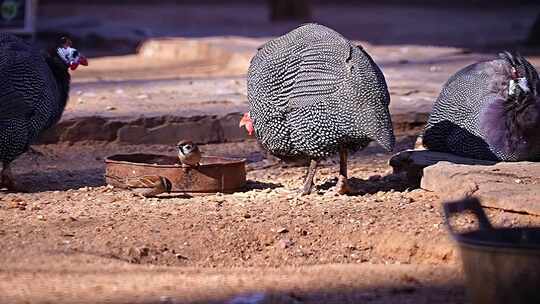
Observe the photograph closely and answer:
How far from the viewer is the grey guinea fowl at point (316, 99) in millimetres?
6227

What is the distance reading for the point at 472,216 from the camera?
594 centimetres

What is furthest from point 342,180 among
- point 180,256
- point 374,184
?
point 180,256

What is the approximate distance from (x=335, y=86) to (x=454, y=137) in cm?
101

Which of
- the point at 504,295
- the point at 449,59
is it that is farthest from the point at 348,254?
the point at 449,59

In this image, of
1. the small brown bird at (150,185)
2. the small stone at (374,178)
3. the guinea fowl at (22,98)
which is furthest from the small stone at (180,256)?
the small stone at (374,178)

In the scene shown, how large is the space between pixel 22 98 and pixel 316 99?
169 centimetres

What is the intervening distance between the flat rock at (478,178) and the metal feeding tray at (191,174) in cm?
95

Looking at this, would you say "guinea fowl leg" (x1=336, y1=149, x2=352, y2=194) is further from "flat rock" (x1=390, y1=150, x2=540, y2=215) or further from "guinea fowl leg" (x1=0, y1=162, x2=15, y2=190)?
"guinea fowl leg" (x1=0, y1=162, x2=15, y2=190)

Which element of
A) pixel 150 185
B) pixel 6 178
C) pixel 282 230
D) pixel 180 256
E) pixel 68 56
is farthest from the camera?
pixel 68 56

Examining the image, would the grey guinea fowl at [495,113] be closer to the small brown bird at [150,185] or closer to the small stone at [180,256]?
Answer: the small brown bird at [150,185]

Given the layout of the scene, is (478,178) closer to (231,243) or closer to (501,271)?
(231,243)

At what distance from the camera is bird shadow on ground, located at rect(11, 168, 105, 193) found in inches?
278

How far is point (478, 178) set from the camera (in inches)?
244

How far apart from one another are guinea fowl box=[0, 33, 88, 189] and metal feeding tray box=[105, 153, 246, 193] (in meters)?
0.47
